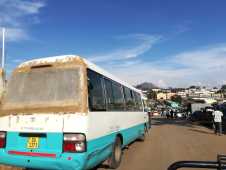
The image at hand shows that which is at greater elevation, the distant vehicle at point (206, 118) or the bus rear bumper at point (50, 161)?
the distant vehicle at point (206, 118)

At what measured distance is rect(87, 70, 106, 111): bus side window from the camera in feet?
23.0

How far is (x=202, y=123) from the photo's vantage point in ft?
114

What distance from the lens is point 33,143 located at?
21.7ft

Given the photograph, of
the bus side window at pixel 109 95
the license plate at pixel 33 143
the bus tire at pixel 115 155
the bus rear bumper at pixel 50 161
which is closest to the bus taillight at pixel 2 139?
the bus rear bumper at pixel 50 161

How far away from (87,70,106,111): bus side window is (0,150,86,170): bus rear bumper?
1.11 meters

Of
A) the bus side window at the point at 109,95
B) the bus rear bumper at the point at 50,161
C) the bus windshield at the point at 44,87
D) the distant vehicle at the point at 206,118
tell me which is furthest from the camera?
the distant vehicle at the point at 206,118

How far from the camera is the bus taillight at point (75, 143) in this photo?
6.33 m

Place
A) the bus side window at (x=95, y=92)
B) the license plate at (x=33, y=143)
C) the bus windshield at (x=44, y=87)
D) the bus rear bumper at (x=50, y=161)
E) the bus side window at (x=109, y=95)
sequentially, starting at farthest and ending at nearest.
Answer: the bus side window at (x=109, y=95)
the bus side window at (x=95, y=92)
the bus windshield at (x=44, y=87)
the license plate at (x=33, y=143)
the bus rear bumper at (x=50, y=161)

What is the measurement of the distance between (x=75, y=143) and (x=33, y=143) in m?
0.92

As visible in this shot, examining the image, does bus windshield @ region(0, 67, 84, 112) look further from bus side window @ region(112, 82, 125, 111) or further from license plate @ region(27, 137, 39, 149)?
bus side window @ region(112, 82, 125, 111)

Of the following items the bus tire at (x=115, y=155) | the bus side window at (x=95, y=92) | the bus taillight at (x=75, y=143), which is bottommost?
the bus tire at (x=115, y=155)

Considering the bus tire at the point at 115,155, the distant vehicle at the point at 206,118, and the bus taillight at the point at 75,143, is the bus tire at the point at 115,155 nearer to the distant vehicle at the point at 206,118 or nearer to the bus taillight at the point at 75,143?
the bus taillight at the point at 75,143

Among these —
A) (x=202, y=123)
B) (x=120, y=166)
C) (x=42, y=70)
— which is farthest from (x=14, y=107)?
(x=202, y=123)

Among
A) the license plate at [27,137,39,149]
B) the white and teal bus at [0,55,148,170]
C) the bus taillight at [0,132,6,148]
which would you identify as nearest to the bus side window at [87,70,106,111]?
the white and teal bus at [0,55,148,170]
